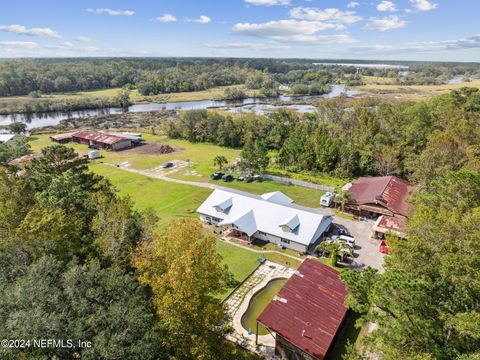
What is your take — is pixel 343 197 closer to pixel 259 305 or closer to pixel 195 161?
pixel 259 305

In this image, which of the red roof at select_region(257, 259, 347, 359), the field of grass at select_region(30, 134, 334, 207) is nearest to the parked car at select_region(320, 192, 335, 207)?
the field of grass at select_region(30, 134, 334, 207)

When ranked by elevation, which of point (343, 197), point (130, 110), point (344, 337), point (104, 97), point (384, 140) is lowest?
point (344, 337)

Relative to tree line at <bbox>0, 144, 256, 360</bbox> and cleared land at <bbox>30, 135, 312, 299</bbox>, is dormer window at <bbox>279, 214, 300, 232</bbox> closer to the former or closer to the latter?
cleared land at <bbox>30, 135, 312, 299</bbox>

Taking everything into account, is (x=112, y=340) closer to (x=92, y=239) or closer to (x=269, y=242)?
(x=92, y=239)

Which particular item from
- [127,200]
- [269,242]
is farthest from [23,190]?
[269,242]

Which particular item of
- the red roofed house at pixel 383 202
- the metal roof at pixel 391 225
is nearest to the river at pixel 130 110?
the red roofed house at pixel 383 202

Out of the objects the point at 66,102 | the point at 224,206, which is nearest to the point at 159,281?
the point at 224,206
